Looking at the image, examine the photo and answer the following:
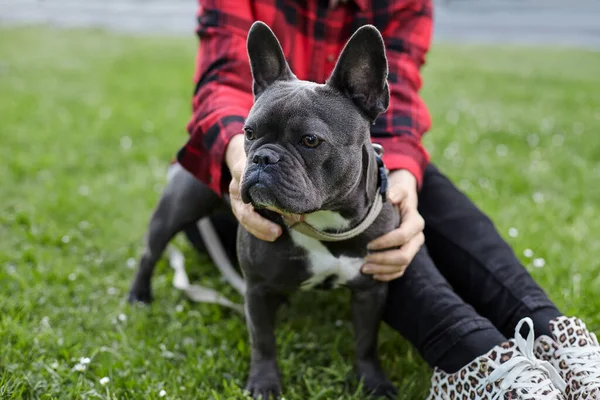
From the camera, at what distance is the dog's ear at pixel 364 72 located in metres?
2.07

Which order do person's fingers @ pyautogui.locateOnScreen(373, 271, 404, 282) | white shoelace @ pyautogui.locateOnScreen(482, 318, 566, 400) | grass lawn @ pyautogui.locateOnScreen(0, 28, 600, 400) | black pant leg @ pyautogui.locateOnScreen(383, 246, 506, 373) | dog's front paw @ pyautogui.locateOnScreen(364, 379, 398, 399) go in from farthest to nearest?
grass lawn @ pyautogui.locateOnScreen(0, 28, 600, 400), dog's front paw @ pyautogui.locateOnScreen(364, 379, 398, 399), person's fingers @ pyautogui.locateOnScreen(373, 271, 404, 282), black pant leg @ pyautogui.locateOnScreen(383, 246, 506, 373), white shoelace @ pyautogui.locateOnScreen(482, 318, 566, 400)

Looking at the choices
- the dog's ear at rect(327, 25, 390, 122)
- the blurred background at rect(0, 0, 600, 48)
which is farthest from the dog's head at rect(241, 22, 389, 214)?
the blurred background at rect(0, 0, 600, 48)

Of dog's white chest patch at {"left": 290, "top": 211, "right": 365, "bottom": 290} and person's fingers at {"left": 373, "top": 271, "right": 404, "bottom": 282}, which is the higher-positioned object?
dog's white chest patch at {"left": 290, "top": 211, "right": 365, "bottom": 290}

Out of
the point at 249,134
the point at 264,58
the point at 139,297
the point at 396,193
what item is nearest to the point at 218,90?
the point at 264,58

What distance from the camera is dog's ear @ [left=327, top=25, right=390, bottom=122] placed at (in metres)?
2.07

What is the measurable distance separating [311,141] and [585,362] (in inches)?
47.2

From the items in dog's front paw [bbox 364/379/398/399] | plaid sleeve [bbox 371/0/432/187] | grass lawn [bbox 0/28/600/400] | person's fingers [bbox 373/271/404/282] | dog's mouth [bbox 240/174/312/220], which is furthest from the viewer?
plaid sleeve [bbox 371/0/432/187]

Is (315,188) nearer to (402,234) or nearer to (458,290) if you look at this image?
(402,234)

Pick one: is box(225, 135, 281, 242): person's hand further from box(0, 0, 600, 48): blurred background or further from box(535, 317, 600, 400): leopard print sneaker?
box(0, 0, 600, 48): blurred background

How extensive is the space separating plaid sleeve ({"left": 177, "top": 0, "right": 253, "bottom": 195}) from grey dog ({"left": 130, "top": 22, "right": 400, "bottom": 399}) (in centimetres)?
35

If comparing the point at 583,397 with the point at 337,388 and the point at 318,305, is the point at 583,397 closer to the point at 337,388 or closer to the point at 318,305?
the point at 337,388

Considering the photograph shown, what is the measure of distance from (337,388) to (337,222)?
760 mm

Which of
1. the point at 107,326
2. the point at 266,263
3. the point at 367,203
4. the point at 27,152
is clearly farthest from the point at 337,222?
the point at 27,152

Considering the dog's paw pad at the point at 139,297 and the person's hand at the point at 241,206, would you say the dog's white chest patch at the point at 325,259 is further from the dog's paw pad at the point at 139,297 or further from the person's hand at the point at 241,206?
the dog's paw pad at the point at 139,297
